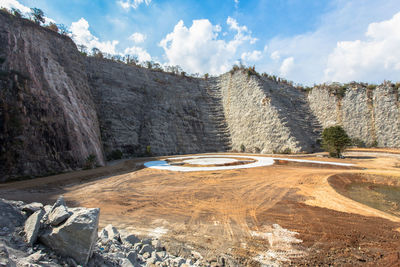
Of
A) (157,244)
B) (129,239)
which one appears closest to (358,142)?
(157,244)

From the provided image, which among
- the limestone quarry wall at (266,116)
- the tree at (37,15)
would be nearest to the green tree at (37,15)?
the tree at (37,15)

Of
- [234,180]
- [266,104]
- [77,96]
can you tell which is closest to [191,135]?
[266,104]

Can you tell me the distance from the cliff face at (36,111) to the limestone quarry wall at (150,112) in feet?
21.6

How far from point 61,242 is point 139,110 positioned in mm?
28737

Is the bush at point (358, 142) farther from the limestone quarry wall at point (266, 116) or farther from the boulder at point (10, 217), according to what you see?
the boulder at point (10, 217)

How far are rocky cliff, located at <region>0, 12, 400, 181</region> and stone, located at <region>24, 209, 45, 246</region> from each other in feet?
36.8

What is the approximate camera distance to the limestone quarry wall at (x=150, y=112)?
2653 centimetres

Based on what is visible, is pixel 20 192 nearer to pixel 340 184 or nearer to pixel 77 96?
pixel 77 96

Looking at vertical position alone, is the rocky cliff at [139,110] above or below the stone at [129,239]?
above

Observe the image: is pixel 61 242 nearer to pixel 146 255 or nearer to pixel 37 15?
pixel 146 255

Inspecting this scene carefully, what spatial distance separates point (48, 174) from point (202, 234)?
41.0ft

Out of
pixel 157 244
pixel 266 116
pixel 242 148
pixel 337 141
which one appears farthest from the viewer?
pixel 242 148

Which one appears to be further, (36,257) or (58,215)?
(58,215)

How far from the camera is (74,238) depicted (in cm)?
282
